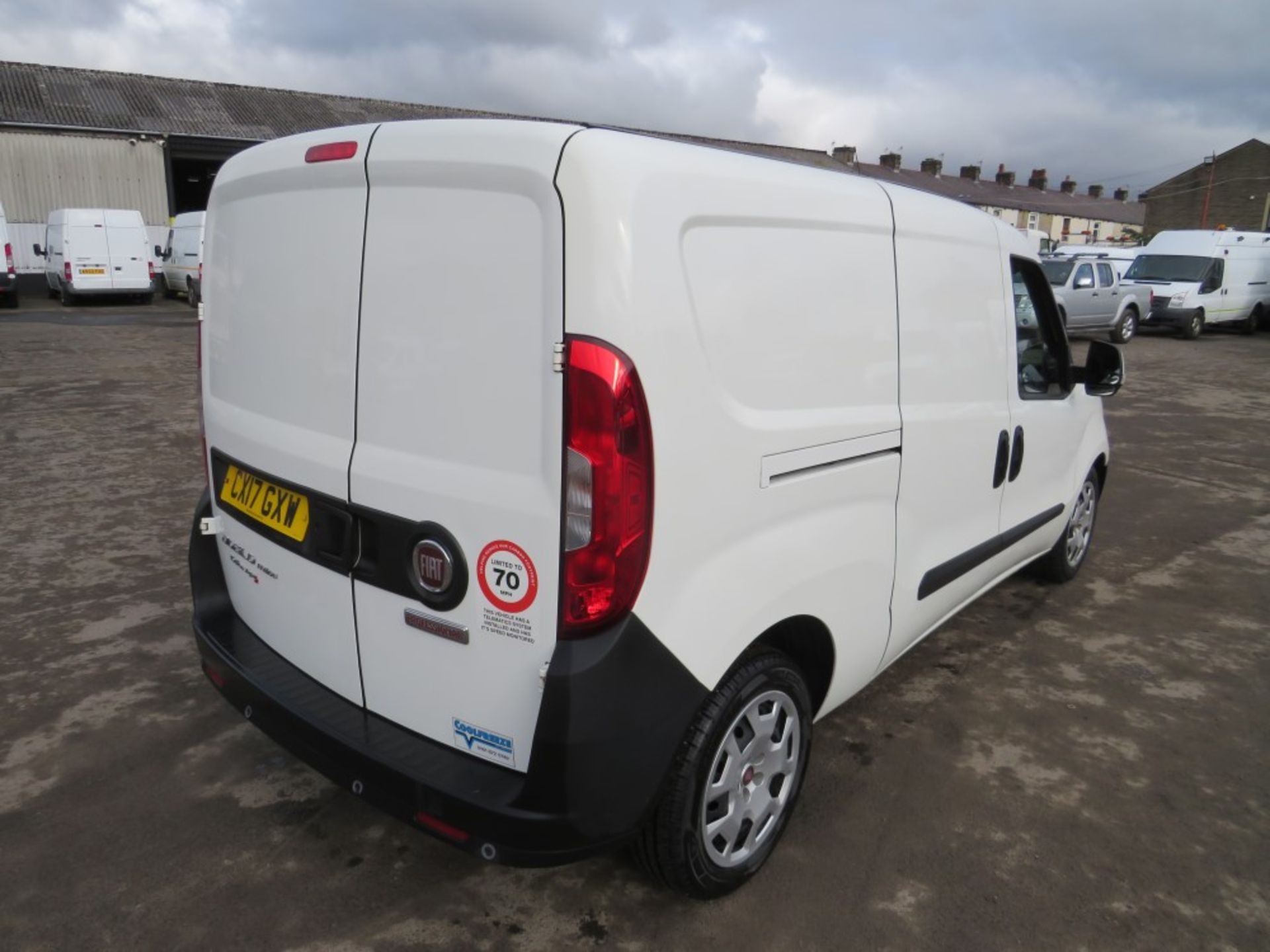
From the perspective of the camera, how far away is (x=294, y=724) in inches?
94.0

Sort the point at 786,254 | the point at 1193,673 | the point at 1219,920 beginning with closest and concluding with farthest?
the point at 786,254 → the point at 1219,920 → the point at 1193,673

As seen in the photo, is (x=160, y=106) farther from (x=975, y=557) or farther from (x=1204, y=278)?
(x=975, y=557)

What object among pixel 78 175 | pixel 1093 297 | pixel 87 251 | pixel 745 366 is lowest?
pixel 745 366

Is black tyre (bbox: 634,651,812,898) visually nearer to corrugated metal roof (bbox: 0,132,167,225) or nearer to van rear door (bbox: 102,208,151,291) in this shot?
van rear door (bbox: 102,208,151,291)

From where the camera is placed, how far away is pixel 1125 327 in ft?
62.4

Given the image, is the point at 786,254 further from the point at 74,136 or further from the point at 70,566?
the point at 74,136

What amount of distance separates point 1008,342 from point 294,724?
9.37 feet

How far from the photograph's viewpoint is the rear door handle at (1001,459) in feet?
11.2

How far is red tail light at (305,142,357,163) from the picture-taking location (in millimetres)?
2154

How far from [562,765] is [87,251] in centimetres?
2286

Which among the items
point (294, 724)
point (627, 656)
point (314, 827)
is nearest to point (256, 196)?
point (294, 724)

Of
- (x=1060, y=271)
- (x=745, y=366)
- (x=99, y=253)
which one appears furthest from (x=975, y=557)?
(x=99, y=253)

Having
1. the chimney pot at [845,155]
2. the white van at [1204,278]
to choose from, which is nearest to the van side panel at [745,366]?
the white van at [1204,278]

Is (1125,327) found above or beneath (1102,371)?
above
